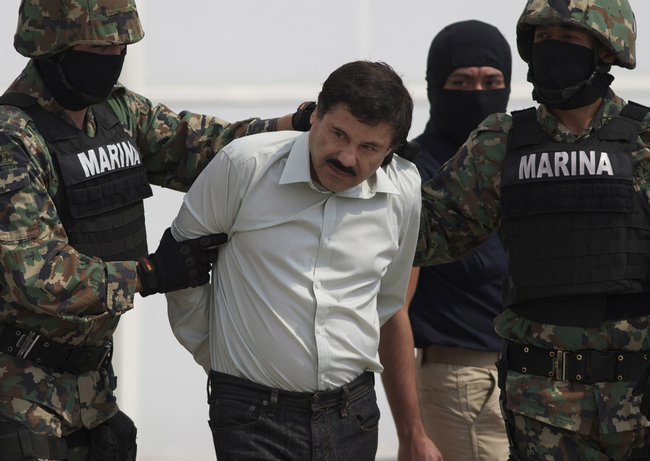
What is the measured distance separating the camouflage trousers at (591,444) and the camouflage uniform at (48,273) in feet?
4.52

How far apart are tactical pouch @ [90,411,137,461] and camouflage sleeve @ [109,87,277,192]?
86 cm

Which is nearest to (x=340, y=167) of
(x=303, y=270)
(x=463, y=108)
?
(x=303, y=270)

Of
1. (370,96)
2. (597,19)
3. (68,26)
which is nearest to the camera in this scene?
(370,96)

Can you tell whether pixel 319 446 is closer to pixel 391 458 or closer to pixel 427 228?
pixel 427 228

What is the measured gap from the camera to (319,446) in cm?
241

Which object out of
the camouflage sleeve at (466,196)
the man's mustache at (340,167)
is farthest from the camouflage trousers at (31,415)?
the camouflage sleeve at (466,196)

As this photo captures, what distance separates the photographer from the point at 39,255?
243cm

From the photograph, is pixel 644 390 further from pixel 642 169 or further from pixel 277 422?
pixel 277 422

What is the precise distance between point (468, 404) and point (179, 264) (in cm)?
157

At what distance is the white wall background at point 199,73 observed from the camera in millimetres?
→ 4734

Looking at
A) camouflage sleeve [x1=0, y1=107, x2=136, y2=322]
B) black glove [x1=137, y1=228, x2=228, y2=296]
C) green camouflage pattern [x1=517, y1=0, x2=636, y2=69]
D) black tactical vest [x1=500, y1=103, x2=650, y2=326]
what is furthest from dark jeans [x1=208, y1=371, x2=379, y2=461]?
green camouflage pattern [x1=517, y1=0, x2=636, y2=69]

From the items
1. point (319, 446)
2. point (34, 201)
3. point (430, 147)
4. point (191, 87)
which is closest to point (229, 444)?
point (319, 446)

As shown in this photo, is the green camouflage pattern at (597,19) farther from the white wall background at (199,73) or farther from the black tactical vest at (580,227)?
the white wall background at (199,73)

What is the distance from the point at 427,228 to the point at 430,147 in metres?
0.94
